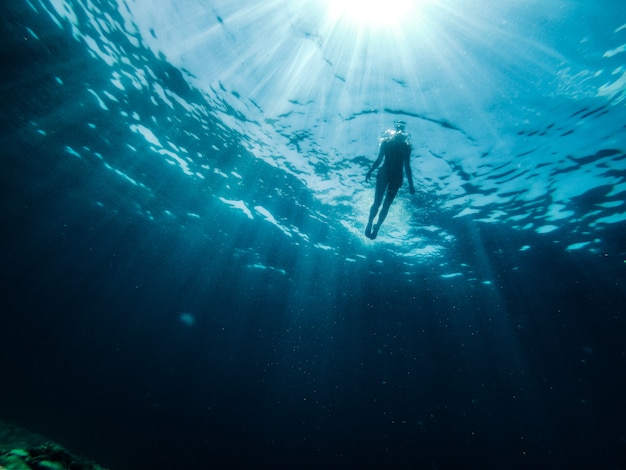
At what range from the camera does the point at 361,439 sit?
1189 inches

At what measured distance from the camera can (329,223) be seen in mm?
16625

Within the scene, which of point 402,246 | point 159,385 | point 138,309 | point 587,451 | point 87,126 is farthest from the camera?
point 138,309

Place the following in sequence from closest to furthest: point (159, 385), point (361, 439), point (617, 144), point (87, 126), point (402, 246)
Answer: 1. point (617, 144)
2. point (87, 126)
3. point (402, 246)
4. point (361, 439)
5. point (159, 385)

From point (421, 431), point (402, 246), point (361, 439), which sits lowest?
point (361, 439)

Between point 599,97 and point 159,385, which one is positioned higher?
point 599,97

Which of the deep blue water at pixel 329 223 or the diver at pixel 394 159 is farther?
the deep blue water at pixel 329 223

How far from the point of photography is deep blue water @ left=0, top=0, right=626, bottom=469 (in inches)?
320

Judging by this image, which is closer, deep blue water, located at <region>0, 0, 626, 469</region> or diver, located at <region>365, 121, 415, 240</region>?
diver, located at <region>365, 121, 415, 240</region>

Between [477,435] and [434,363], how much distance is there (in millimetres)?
9764

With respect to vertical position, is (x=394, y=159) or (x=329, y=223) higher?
(x=329, y=223)

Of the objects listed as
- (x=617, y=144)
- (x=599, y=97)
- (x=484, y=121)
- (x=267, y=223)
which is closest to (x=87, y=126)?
(x=267, y=223)

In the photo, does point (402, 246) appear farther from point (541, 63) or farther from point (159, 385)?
point (159, 385)

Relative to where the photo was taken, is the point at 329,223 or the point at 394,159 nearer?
the point at 394,159

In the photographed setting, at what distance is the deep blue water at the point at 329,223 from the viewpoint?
8.13 m
